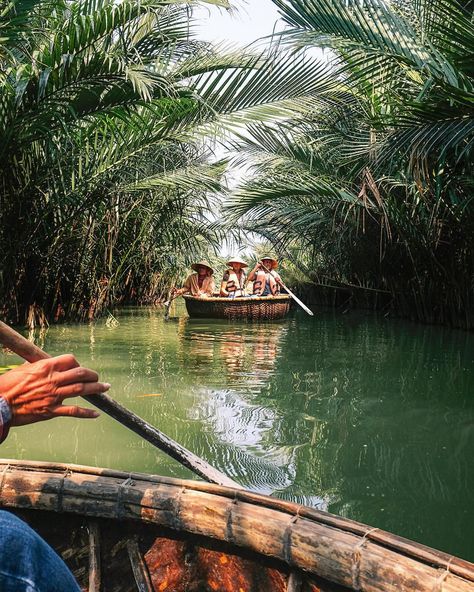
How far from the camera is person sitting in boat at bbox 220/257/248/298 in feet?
36.7

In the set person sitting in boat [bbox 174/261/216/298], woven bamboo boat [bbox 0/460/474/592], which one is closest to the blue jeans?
woven bamboo boat [bbox 0/460/474/592]

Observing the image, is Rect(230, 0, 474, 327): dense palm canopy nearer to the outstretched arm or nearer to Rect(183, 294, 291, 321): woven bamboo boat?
Rect(183, 294, 291, 321): woven bamboo boat

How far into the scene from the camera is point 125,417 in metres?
1.68

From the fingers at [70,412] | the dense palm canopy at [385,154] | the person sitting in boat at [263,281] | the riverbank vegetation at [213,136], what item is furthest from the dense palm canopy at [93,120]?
the fingers at [70,412]

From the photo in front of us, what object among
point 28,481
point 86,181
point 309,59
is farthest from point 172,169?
point 28,481

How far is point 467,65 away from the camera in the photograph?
5230mm

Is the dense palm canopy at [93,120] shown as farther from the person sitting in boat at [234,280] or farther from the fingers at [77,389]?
the fingers at [77,389]

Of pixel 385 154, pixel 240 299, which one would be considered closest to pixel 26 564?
pixel 385 154

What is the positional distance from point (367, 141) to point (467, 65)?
200 centimetres

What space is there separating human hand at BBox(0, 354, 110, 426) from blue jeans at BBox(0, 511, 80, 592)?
19 centimetres

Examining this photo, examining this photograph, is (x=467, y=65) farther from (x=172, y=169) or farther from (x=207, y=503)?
(x=172, y=169)

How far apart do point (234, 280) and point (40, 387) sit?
10.3 meters

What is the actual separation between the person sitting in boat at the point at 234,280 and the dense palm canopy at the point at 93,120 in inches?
64.2

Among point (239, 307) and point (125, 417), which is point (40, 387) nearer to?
point (125, 417)
